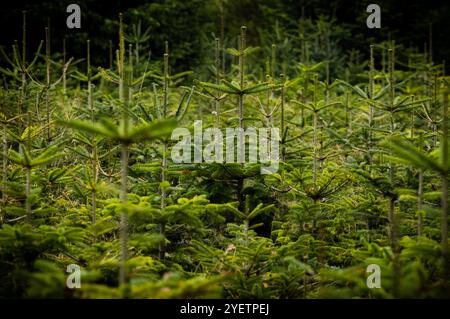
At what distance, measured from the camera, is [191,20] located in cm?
1332

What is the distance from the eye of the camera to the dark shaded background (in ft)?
37.2

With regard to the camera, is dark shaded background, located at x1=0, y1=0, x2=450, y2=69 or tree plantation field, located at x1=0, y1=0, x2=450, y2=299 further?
dark shaded background, located at x1=0, y1=0, x2=450, y2=69

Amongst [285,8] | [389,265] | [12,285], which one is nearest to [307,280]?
[389,265]

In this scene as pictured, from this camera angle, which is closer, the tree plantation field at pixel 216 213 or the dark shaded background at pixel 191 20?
the tree plantation field at pixel 216 213

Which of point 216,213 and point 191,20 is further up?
point 191,20

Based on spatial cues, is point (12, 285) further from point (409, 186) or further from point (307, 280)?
point (409, 186)

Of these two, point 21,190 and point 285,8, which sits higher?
point 285,8

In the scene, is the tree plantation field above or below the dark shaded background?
below

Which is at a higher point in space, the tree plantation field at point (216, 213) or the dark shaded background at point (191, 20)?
the dark shaded background at point (191, 20)

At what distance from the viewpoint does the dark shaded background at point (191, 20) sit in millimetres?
11352

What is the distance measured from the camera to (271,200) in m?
5.41

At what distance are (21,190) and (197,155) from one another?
191 centimetres

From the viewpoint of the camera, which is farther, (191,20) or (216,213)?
(191,20)
